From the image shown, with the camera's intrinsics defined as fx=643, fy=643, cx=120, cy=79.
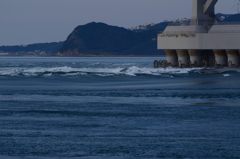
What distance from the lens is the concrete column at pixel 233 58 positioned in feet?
251

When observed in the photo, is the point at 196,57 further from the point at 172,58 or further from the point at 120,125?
the point at 120,125

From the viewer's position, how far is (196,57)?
80.9 metres

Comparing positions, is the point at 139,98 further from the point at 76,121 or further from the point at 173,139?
the point at 173,139

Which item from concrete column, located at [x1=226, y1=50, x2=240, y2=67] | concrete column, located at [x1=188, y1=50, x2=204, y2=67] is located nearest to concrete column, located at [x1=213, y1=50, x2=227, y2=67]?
concrete column, located at [x1=226, y1=50, x2=240, y2=67]

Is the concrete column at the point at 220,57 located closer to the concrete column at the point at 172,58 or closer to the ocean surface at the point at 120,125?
the concrete column at the point at 172,58

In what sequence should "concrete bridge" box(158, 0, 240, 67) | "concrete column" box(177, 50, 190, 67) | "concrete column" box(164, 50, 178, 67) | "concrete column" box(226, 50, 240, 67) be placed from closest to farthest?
"concrete bridge" box(158, 0, 240, 67)
"concrete column" box(226, 50, 240, 67)
"concrete column" box(177, 50, 190, 67)
"concrete column" box(164, 50, 178, 67)

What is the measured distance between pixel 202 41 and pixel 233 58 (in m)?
4.25

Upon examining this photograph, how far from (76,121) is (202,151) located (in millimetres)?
8778

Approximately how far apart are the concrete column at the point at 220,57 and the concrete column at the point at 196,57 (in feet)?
8.41

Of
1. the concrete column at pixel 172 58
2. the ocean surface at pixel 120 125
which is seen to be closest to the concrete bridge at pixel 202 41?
the concrete column at pixel 172 58

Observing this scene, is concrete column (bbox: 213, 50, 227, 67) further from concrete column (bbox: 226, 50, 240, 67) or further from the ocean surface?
the ocean surface

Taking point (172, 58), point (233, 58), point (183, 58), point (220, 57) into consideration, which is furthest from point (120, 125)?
point (172, 58)

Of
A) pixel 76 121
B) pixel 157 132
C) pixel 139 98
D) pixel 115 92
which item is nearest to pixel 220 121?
pixel 157 132

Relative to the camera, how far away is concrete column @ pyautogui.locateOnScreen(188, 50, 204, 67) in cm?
8024
